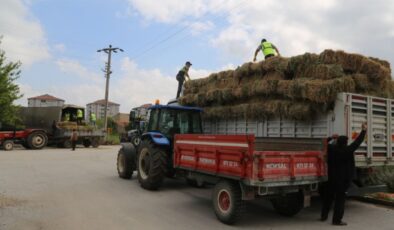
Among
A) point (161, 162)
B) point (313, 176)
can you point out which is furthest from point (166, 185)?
point (313, 176)

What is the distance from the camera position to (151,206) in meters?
8.44

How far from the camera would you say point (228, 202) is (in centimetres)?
701

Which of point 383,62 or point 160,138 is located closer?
point 383,62

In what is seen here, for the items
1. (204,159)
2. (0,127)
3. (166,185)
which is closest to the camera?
(204,159)

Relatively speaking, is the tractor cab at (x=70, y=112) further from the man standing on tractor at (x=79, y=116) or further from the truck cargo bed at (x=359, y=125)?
the truck cargo bed at (x=359, y=125)

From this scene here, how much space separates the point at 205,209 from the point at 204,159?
1272 mm

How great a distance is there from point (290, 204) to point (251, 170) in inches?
72.3

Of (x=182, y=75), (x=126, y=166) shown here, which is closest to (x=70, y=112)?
(x=182, y=75)

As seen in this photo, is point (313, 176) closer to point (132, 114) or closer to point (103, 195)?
point (103, 195)

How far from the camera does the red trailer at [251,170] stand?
20.8 feet

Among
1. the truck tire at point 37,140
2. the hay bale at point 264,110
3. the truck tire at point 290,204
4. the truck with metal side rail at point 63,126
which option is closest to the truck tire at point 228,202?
the truck tire at point 290,204

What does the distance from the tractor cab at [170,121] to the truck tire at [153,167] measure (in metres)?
0.58

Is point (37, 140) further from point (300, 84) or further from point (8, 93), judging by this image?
point (300, 84)

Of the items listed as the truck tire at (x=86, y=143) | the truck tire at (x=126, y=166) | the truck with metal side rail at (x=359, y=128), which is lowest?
the truck tire at (x=126, y=166)
